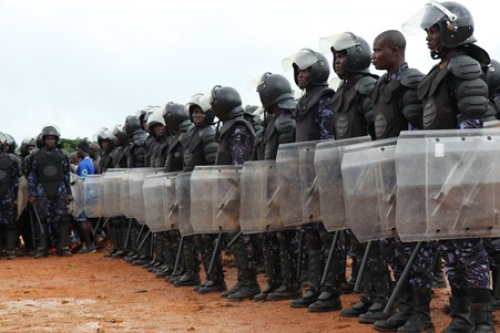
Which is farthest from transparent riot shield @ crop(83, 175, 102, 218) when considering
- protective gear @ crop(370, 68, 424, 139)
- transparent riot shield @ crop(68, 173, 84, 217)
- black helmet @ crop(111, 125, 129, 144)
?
protective gear @ crop(370, 68, 424, 139)

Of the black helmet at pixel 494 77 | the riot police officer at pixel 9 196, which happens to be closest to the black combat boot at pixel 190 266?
the black helmet at pixel 494 77

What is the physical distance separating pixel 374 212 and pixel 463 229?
995mm

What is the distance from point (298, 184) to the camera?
818 cm

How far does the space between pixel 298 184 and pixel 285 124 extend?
85 centimetres

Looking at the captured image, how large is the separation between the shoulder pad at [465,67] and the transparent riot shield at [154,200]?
215 inches

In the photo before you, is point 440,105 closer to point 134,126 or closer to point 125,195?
point 125,195

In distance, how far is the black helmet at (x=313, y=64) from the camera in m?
8.42

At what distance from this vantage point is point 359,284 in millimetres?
Result: 7379

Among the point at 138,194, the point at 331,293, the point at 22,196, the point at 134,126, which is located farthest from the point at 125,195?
the point at 331,293

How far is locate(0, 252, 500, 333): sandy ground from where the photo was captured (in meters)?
7.52

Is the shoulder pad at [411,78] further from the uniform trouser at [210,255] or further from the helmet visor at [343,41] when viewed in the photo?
the uniform trouser at [210,255]

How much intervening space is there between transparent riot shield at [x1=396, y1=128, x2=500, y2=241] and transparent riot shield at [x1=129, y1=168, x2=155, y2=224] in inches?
263

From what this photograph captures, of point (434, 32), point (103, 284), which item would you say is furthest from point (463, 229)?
point (103, 284)

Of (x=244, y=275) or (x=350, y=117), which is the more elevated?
(x=350, y=117)
